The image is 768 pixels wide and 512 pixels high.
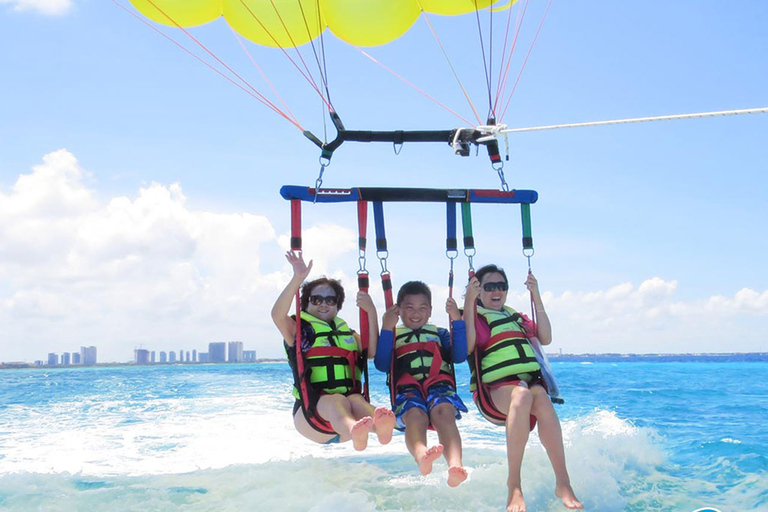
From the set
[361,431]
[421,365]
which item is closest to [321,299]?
[421,365]

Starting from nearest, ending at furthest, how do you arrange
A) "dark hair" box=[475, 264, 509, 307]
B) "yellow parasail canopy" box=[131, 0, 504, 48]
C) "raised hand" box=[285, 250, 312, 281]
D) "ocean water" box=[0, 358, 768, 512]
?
1. "raised hand" box=[285, 250, 312, 281]
2. "dark hair" box=[475, 264, 509, 307]
3. "ocean water" box=[0, 358, 768, 512]
4. "yellow parasail canopy" box=[131, 0, 504, 48]

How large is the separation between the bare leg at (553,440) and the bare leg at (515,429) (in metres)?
0.08

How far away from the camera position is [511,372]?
12.1ft

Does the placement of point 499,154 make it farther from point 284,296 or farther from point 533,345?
→ point 284,296

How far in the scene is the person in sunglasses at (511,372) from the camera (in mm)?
3254

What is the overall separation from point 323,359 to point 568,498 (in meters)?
1.54

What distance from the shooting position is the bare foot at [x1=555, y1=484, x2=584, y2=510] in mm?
3098

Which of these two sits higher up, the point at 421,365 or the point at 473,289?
the point at 473,289

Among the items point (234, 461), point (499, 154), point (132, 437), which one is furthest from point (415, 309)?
point (132, 437)

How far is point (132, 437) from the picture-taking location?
832cm

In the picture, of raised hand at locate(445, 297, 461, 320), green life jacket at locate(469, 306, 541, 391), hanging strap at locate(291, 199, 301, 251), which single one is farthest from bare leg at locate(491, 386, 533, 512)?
hanging strap at locate(291, 199, 301, 251)

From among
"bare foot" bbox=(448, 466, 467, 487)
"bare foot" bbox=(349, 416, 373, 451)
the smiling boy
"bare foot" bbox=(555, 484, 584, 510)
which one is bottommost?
"bare foot" bbox=(555, 484, 584, 510)

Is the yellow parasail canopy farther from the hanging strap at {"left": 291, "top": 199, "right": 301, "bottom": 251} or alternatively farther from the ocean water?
the ocean water

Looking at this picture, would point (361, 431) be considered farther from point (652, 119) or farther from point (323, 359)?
point (652, 119)
